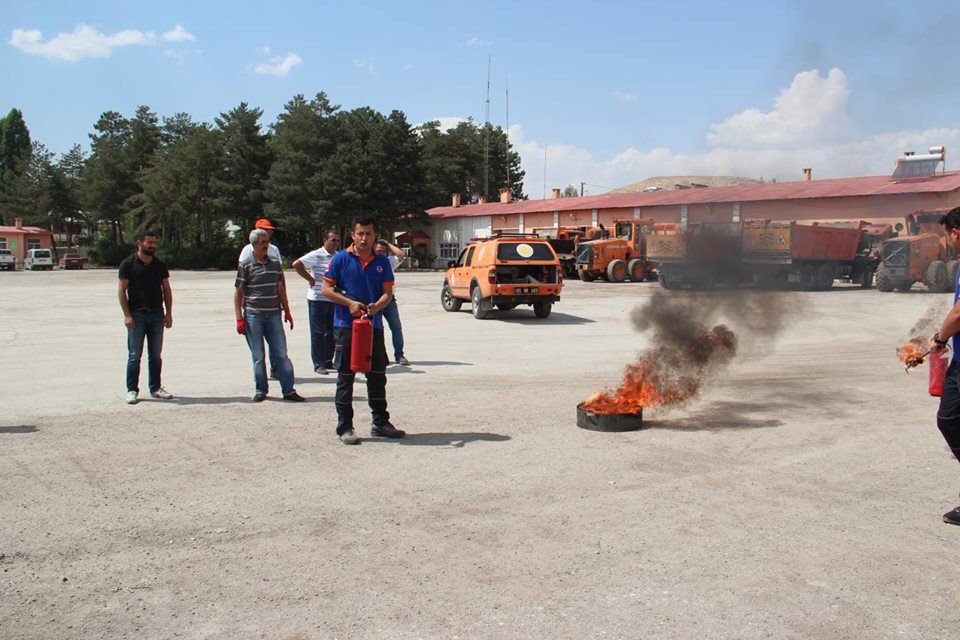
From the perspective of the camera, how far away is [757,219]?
1550 centimetres

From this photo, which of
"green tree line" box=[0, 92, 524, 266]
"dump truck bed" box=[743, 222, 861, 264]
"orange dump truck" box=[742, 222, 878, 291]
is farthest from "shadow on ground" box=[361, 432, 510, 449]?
"green tree line" box=[0, 92, 524, 266]

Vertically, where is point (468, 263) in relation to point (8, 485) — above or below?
above

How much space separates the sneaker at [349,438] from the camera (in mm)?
6770

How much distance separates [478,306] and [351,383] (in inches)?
490

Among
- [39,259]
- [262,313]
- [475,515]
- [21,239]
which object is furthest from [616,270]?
[21,239]

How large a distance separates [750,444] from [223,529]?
4.47 m

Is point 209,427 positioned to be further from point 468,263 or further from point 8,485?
point 468,263

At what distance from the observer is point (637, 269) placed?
3619cm

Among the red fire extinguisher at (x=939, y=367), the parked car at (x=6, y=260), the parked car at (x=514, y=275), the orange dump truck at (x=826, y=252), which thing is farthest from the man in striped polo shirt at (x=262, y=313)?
the parked car at (x=6, y=260)

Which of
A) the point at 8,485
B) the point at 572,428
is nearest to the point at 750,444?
the point at 572,428

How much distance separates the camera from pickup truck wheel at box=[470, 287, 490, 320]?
62.5ft

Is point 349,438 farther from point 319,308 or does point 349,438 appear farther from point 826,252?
point 826,252

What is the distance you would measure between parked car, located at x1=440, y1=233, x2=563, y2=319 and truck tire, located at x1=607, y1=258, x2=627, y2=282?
16654mm

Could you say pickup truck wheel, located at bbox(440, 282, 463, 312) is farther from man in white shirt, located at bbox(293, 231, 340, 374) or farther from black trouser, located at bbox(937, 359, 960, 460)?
black trouser, located at bbox(937, 359, 960, 460)
